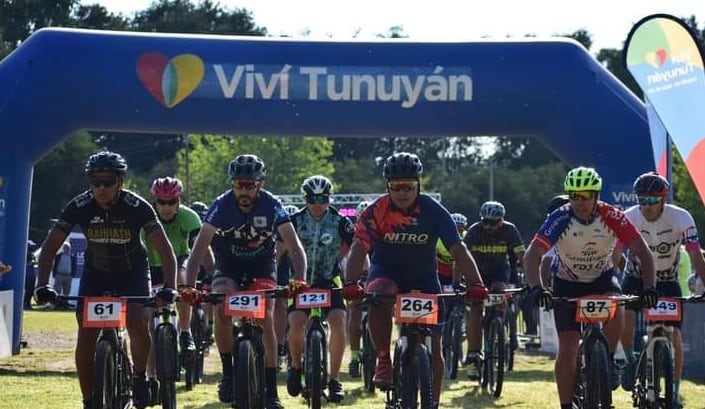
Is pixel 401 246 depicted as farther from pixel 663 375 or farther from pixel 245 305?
pixel 663 375

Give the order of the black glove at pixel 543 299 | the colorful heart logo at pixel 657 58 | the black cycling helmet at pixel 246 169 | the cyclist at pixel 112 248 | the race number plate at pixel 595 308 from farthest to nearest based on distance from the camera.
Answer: the colorful heart logo at pixel 657 58 < the black cycling helmet at pixel 246 169 < the cyclist at pixel 112 248 < the race number plate at pixel 595 308 < the black glove at pixel 543 299

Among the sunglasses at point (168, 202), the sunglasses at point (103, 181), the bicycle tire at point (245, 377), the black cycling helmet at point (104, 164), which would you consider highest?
the sunglasses at point (168, 202)

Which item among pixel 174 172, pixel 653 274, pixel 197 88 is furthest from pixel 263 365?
pixel 174 172

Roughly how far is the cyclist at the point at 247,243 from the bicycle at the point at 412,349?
1299 millimetres

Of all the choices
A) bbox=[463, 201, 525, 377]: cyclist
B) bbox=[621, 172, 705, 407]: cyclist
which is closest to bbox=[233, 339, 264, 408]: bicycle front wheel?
bbox=[621, 172, 705, 407]: cyclist

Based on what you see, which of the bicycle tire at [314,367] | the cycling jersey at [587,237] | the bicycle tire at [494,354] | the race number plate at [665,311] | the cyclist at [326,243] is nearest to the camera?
the cycling jersey at [587,237]

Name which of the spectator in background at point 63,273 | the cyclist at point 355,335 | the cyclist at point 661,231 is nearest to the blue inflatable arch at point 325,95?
the cyclist at point 355,335

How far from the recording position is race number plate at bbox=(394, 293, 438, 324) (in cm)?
854

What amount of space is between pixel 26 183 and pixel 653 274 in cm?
979

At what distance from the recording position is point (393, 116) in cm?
1658

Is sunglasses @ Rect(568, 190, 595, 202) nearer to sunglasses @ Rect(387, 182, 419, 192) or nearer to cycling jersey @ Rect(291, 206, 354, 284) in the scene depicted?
sunglasses @ Rect(387, 182, 419, 192)

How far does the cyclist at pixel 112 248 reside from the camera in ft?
29.2

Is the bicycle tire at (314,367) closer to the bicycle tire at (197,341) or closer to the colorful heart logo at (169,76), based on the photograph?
the bicycle tire at (197,341)

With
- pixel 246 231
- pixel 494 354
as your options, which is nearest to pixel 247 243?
pixel 246 231
